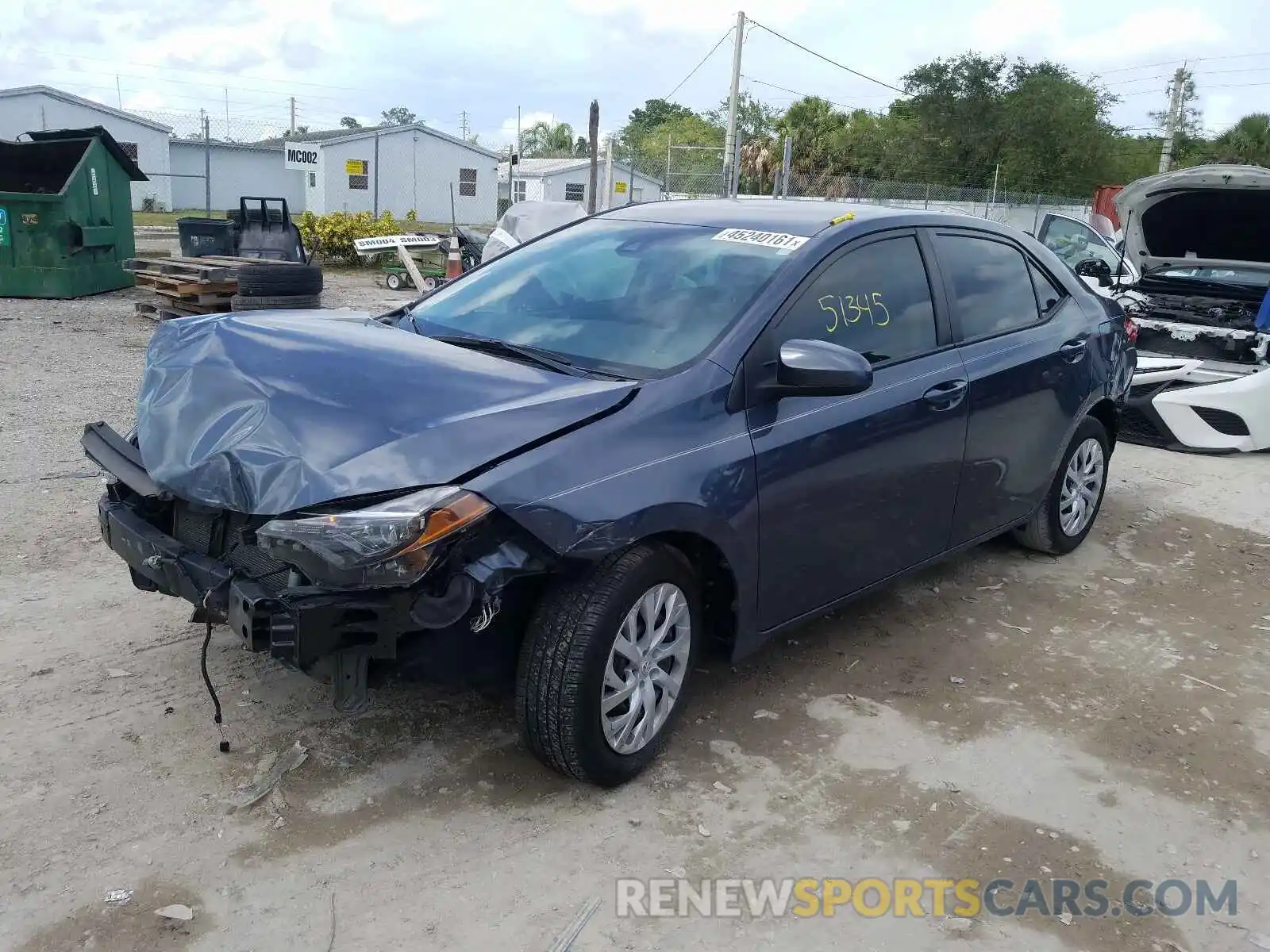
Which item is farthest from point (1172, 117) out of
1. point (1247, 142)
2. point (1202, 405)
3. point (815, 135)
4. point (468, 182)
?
point (1202, 405)

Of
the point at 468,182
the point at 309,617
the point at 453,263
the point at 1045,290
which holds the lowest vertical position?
the point at 309,617

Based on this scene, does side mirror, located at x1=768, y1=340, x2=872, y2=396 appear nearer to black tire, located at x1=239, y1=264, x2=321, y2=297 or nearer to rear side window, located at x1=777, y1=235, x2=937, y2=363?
rear side window, located at x1=777, y1=235, x2=937, y2=363

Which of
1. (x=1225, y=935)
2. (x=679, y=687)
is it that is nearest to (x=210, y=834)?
(x=679, y=687)

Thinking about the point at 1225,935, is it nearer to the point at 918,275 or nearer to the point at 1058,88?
the point at 918,275

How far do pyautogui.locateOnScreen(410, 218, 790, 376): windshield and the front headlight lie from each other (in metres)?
0.93

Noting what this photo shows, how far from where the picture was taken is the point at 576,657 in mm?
2873

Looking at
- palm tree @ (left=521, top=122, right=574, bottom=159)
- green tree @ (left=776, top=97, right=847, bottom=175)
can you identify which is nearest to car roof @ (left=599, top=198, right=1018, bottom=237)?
green tree @ (left=776, top=97, right=847, bottom=175)

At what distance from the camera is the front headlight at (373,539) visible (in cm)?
258

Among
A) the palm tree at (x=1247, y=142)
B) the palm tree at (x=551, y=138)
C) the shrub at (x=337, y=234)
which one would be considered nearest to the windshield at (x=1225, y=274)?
the shrub at (x=337, y=234)

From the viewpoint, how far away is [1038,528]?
208 inches

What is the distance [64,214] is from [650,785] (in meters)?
11.6

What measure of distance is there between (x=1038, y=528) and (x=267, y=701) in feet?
12.2

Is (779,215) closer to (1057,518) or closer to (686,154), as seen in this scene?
(1057,518)

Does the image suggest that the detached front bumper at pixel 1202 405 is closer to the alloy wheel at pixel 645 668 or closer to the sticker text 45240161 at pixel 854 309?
the sticker text 45240161 at pixel 854 309
